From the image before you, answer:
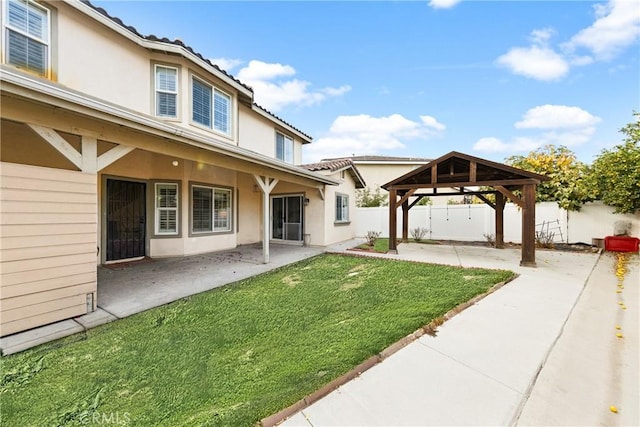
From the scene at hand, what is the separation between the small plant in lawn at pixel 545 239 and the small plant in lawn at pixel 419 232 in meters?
4.46

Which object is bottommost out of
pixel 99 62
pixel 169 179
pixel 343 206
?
pixel 343 206

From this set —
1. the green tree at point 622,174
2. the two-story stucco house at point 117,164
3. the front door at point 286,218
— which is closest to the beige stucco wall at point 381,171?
the two-story stucco house at point 117,164

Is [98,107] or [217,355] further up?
[98,107]

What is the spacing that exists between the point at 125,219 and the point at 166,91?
4.02m

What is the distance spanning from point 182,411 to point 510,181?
29.3ft

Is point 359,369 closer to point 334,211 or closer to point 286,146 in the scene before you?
point 334,211

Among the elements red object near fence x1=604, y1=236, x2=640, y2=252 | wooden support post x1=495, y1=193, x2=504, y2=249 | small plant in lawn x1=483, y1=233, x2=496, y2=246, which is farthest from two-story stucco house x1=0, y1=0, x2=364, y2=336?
red object near fence x1=604, y1=236, x2=640, y2=252

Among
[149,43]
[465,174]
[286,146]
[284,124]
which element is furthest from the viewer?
[286,146]

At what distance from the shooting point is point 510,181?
7.73 meters

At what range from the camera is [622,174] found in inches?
374

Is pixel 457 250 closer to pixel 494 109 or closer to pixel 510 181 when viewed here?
pixel 510 181

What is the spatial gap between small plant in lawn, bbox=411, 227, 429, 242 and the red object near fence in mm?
6454

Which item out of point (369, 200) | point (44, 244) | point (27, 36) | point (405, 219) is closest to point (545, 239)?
point (405, 219)

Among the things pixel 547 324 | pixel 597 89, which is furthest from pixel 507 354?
pixel 597 89
